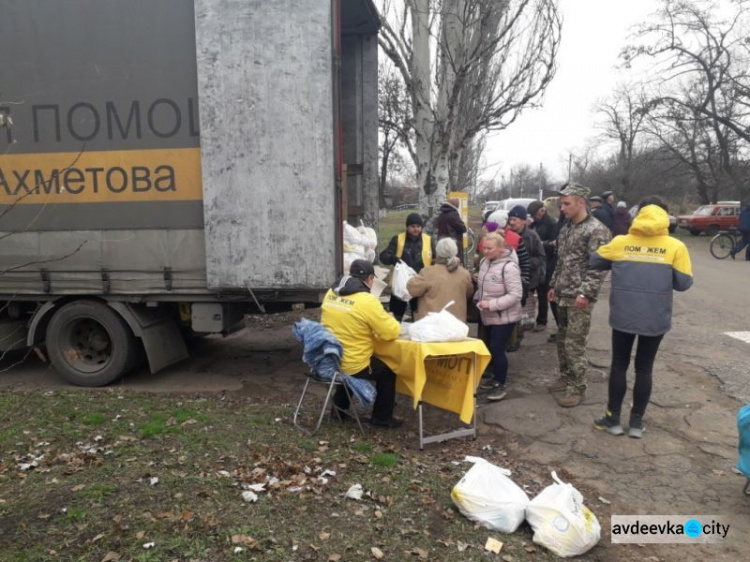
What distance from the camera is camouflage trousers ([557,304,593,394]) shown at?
496cm

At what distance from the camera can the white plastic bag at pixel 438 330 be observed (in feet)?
14.2

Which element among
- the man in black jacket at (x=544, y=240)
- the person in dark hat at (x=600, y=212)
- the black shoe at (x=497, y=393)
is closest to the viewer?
the black shoe at (x=497, y=393)

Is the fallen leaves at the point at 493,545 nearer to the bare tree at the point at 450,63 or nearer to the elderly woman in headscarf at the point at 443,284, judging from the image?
the elderly woman in headscarf at the point at 443,284

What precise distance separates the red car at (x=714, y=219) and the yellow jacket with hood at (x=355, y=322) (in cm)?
2782

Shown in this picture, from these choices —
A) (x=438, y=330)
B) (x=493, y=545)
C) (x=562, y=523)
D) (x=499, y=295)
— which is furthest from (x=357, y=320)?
(x=562, y=523)

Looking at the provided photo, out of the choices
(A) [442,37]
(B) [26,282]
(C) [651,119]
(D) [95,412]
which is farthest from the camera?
(C) [651,119]

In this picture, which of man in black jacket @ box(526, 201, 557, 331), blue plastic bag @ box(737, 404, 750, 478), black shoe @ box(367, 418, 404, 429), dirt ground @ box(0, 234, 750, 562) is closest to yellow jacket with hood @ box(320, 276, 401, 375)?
black shoe @ box(367, 418, 404, 429)

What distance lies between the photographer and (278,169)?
4875 millimetres

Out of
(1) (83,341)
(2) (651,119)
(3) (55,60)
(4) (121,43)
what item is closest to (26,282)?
(1) (83,341)

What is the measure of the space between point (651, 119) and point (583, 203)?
28742 mm

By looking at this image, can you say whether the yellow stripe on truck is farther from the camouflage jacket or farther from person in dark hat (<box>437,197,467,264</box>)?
the camouflage jacket

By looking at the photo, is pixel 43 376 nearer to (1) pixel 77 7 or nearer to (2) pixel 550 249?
(1) pixel 77 7

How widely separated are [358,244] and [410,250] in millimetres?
776

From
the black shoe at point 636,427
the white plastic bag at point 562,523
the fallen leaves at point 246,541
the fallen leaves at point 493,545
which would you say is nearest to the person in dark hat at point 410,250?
the black shoe at point 636,427
